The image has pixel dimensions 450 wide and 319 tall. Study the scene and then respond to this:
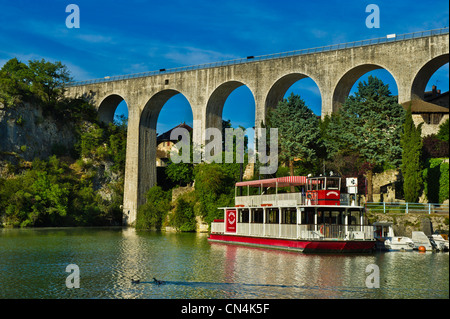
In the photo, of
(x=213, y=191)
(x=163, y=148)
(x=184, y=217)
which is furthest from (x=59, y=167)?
(x=163, y=148)

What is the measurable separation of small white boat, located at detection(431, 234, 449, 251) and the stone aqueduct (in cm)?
1542

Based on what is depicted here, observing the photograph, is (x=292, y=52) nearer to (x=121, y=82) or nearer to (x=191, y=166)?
(x=191, y=166)

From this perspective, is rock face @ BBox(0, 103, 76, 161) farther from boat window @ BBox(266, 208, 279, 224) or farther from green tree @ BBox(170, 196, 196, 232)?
boat window @ BBox(266, 208, 279, 224)

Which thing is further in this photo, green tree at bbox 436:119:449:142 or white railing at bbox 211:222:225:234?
green tree at bbox 436:119:449:142

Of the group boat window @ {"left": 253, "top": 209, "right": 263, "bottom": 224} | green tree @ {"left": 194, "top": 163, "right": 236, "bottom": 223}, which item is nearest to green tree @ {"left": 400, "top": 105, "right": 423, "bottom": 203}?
boat window @ {"left": 253, "top": 209, "right": 263, "bottom": 224}

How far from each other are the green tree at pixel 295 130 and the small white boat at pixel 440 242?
52.4 feet

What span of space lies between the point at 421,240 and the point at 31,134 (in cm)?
4564

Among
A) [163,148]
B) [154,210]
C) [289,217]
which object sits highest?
[163,148]

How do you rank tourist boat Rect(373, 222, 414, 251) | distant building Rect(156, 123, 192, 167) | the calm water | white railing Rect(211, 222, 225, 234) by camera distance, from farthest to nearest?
distant building Rect(156, 123, 192, 167) < white railing Rect(211, 222, 225, 234) < tourist boat Rect(373, 222, 414, 251) < the calm water

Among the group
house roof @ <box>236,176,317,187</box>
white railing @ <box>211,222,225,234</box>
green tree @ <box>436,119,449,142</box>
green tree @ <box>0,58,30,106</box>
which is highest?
green tree @ <box>0,58,30,106</box>

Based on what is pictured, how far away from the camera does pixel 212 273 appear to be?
2112 cm

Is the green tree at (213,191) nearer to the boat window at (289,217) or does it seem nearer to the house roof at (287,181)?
the house roof at (287,181)

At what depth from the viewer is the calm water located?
667 inches

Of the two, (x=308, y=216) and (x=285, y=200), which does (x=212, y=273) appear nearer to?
(x=308, y=216)
